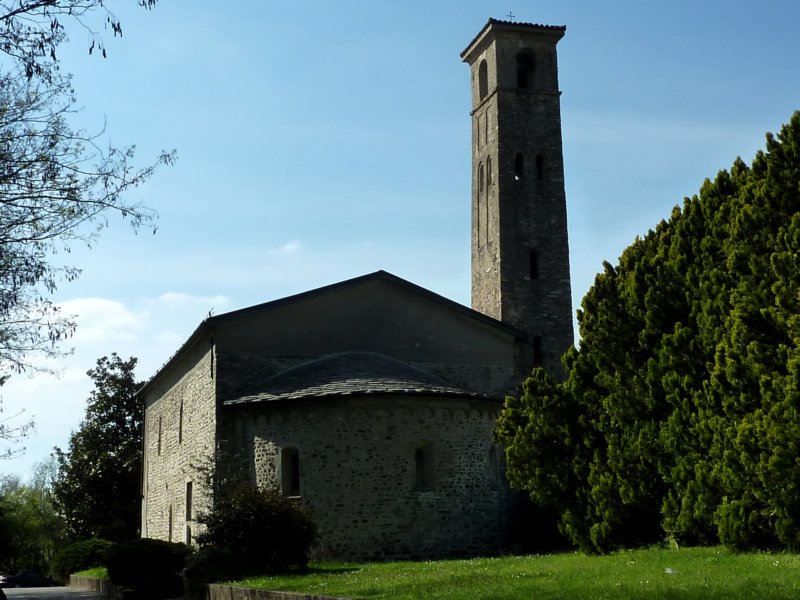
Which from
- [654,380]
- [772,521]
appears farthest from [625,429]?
[772,521]

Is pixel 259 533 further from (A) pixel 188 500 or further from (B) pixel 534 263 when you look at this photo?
(B) pixel 534 263

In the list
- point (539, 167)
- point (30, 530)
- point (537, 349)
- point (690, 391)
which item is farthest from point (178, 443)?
point (30, 530)

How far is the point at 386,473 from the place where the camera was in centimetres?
2262

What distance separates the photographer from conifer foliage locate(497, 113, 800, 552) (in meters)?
12.6

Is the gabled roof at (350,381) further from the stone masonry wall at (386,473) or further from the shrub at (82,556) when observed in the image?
the shrub at (82,556)

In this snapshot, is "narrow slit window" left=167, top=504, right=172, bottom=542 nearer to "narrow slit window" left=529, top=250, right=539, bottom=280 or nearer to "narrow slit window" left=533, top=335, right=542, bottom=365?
"narrow slit window" left=533, top=335, right=542, bottom=365

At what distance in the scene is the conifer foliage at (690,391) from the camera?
12625 mm

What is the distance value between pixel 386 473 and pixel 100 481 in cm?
2492

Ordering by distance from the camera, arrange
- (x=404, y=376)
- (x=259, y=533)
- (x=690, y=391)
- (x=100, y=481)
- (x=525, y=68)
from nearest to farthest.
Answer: (x=690, y=391) → (x=259, y=533) → (x=404, y=376) → (x=525, y=68) → (x=100, y=481)

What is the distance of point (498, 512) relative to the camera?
23797mm

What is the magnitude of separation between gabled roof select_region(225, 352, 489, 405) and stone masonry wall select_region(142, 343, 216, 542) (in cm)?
220

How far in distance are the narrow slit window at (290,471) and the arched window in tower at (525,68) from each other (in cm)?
1677

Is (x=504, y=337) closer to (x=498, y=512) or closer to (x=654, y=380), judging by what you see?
(x=498, y=512)

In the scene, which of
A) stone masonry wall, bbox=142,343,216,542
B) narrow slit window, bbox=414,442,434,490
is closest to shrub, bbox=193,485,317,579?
stone masonry wall, bbox=142,343,216,542
